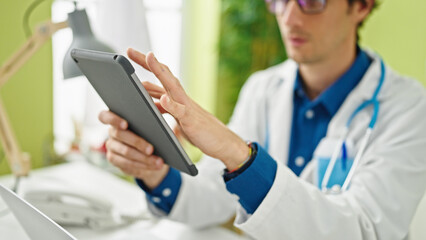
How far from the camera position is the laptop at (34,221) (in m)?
0.59

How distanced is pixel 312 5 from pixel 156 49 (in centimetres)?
100

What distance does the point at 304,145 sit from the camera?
1179 millimetres

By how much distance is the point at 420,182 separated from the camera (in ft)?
2.88

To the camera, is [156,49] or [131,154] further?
[156,49]

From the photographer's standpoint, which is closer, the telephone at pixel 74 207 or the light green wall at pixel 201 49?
the telephone at pixel 74 207

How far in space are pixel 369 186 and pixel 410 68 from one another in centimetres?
91

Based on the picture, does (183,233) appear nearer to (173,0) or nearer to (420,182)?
(420,182)

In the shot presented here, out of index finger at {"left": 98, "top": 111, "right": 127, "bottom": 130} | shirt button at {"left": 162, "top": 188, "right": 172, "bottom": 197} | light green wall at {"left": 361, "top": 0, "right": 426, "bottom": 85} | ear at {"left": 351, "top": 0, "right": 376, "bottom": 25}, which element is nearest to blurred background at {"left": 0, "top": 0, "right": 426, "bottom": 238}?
light green wall at {"left": 361, "top": 0, "right": 426, "bottom": 85}

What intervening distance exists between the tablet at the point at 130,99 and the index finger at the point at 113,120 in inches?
0.5

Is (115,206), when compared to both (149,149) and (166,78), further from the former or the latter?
(166,78)

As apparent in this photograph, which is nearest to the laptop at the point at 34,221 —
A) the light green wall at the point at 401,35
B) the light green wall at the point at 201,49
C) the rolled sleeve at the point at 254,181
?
the rolled sleeve at the point at 254,181

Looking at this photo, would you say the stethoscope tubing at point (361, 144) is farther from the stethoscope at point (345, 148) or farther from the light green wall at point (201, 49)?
the light green wall at point (201, 49)

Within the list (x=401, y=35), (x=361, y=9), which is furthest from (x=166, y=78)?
(x=401, y=35)

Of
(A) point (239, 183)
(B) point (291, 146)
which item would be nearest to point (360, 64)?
(B) point (291, 146)
